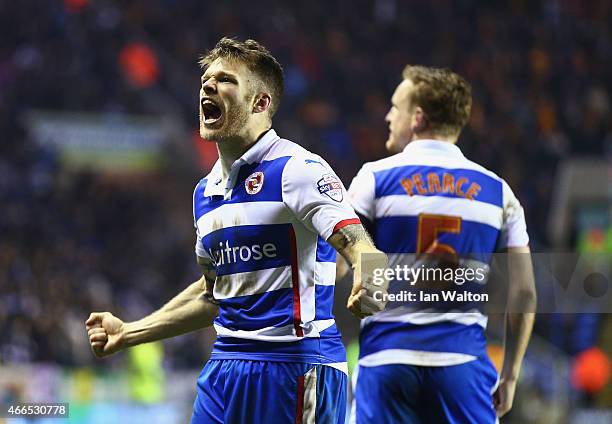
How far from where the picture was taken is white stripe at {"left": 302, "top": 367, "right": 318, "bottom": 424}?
9.16 feet

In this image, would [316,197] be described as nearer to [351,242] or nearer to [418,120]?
[351,242]

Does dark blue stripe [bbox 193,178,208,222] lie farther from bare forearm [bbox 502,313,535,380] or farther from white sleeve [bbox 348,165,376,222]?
bare forearm [bbox 502,313,535,380]

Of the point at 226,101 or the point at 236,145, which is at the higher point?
the point at 226,101

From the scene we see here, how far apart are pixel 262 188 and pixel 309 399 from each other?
60cm

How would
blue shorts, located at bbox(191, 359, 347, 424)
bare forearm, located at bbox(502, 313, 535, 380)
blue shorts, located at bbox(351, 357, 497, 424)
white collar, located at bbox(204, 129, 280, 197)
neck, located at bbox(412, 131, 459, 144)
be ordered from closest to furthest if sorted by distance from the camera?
blue shorts, located at bbox(191, 359, 347, 424)
white collar, located at bbox(204, 129, 280, 197)
blue shorts, located at bbox(351, 357, 497, 424)
bare forearm, located at bbox(502, 313, 535, 380)
neck, located at bbox(412, 131, 459, 144)

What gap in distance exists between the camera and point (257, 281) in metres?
2.83

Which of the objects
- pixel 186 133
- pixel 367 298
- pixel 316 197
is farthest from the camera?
pixel 186 133

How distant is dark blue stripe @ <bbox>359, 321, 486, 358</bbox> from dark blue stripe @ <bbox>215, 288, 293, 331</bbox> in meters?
0.87

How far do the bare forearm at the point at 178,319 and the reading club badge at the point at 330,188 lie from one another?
71cm

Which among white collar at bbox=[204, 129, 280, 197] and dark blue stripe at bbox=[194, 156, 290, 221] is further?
white collar at bbox=[204, 129, 280, 197]

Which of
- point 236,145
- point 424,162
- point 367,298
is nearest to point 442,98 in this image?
point 424,162

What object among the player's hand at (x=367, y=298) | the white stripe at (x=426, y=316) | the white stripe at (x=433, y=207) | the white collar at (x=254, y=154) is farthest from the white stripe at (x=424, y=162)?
the player's hand at (x=367, y=298)

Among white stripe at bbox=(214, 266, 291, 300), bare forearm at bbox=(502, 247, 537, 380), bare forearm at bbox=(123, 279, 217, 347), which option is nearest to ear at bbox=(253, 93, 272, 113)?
white stripe at bbox=(214, 266, 291, 300)

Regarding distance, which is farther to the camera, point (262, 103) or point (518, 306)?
point (518, 306)
